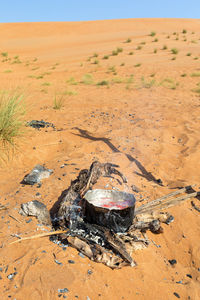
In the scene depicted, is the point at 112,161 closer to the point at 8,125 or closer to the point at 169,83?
the point at 8,125

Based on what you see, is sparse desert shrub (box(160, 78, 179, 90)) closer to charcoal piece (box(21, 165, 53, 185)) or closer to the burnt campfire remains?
charcoal piece (box(21, 165, 53, 185))

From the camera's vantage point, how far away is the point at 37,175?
329 cm

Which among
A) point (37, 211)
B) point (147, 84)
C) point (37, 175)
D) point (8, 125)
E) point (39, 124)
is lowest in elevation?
point (37, 211)

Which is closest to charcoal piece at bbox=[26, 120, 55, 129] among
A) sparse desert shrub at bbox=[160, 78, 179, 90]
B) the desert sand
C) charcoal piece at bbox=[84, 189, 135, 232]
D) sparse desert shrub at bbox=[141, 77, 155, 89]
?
the desert sand

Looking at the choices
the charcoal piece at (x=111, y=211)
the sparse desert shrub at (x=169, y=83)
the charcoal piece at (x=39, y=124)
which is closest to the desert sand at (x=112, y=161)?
the sparse desert shrub at (x=169, y=83)

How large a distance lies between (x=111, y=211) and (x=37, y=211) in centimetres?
81

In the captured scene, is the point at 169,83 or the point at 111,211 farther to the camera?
the point at 169,83

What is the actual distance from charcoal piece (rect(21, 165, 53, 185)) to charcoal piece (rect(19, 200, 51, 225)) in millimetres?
523

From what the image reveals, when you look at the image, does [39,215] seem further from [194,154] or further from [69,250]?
[194,154]

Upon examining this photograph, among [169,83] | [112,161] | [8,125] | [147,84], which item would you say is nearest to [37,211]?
[112,161]

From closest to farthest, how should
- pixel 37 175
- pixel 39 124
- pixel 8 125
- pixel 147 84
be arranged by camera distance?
pixel 37 175, pixel 8 125, pixel 39 124, pixel 147 84

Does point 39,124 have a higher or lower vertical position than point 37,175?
Result: higher

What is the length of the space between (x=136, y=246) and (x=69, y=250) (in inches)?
24.8

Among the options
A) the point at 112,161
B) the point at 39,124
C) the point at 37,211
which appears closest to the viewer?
the point at 37,211
